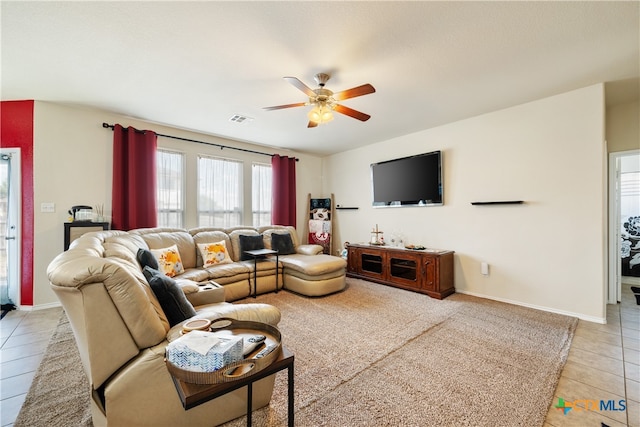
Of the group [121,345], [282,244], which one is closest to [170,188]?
[282,244]

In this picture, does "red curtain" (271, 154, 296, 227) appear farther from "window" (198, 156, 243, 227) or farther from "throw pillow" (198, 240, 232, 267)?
"throw pillow" (198, 240, 232, 267)

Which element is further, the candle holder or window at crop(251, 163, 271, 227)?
window at crop(251, 163, 271, 227)

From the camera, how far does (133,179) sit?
3725mm

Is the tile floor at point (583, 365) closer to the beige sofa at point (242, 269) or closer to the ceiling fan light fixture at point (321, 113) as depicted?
the beige sofa at point (242, 269)

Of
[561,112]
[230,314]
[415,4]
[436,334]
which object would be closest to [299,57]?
[415,4]

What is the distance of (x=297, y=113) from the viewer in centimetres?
362

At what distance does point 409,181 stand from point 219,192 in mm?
3372

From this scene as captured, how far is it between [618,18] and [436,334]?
2847 millimetres

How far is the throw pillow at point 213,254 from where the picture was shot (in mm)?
3736

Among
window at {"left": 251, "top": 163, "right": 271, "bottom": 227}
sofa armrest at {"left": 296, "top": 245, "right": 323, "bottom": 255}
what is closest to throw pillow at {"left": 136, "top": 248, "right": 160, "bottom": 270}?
sofa armrest at {"left": 296, "top": 245, "right": 323, "bottom": 255}

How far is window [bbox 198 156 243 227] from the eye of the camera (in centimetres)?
461

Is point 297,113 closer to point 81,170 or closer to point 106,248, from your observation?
point 106,248

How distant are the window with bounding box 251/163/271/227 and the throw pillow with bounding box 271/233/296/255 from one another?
933 millimetres

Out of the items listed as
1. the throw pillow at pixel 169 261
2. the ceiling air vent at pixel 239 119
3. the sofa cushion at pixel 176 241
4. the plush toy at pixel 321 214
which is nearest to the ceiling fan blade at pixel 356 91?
the ceiling air vent at pixel 239 119
